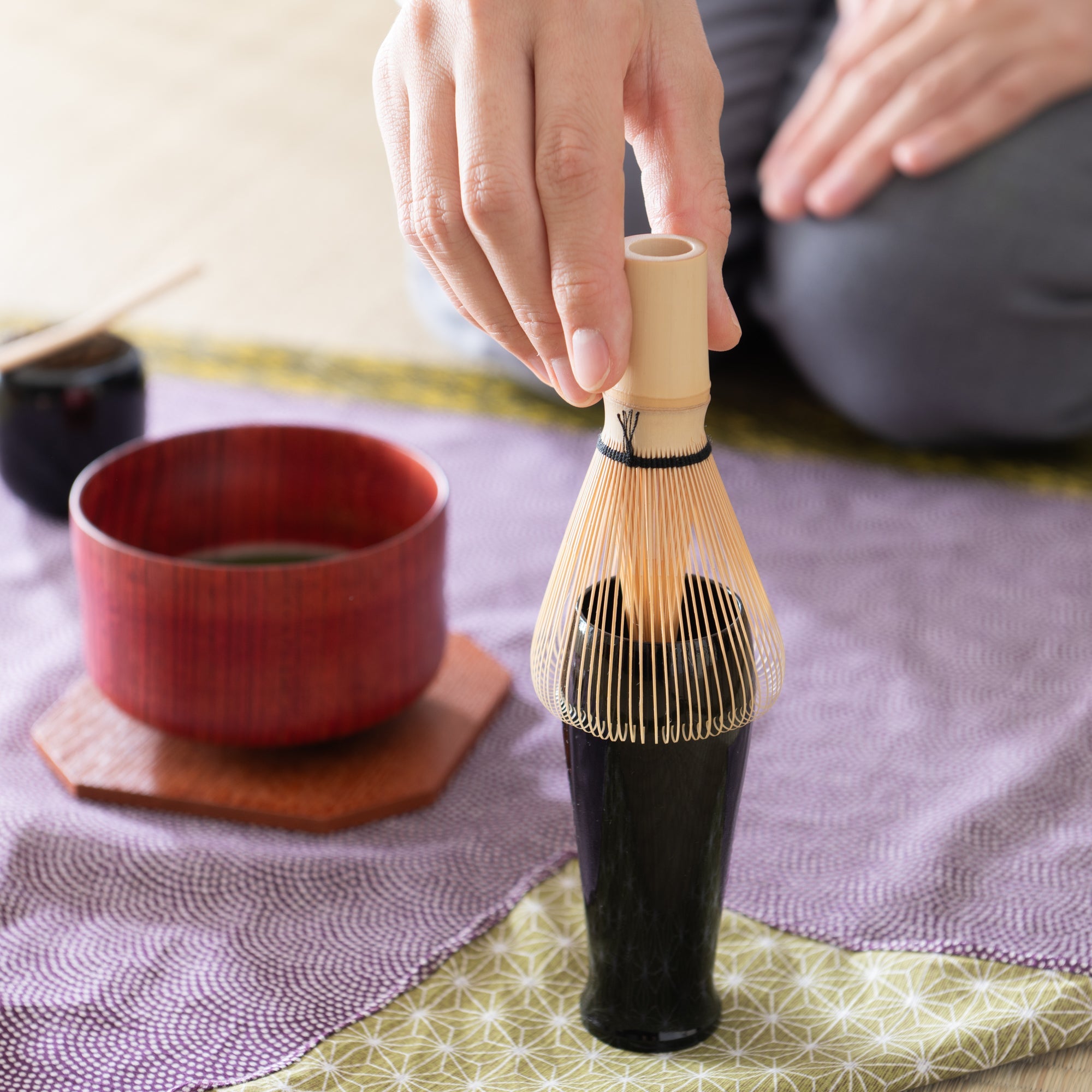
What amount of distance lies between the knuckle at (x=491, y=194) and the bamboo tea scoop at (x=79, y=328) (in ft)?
1.68

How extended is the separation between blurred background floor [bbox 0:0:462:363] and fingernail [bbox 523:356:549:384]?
28.0 inches

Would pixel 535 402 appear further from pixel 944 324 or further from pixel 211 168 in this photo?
pixel 211 168

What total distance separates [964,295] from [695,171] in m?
0.57

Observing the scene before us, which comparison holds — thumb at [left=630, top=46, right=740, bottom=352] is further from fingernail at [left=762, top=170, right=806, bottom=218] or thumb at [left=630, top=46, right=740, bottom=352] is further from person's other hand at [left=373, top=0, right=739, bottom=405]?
fingernail at [left=762, top=170, right=806, bottom=218]

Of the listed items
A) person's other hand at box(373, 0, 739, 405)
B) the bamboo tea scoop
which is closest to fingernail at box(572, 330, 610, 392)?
person's other hand at box(373, 0, 739, 405)

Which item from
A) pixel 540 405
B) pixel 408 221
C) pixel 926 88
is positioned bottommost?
pixel 540 405

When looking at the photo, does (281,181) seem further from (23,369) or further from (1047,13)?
(1047,13)

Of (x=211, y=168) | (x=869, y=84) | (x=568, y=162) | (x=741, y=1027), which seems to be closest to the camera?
(x=568, y=162)

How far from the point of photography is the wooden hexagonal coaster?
65 cm

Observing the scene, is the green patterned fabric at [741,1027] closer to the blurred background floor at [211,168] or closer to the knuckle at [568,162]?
the knuckle at [568,162]

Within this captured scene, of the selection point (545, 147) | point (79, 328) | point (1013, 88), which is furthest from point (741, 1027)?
point (1013, 88)

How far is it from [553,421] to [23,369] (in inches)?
15.6

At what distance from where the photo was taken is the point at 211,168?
169 cm

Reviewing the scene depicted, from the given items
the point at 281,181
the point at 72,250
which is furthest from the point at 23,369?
the point at 281,181
